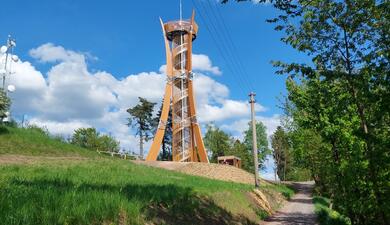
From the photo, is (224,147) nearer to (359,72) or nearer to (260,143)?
(260,143)

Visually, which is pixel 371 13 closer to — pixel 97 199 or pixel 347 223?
pixel 97 199

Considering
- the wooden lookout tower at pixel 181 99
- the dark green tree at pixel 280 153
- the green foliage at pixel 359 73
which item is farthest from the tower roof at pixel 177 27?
the green foliage at pixel 359 73

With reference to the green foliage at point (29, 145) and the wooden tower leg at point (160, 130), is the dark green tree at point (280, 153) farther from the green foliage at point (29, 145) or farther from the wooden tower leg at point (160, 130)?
the green foliage at point (29, 145)

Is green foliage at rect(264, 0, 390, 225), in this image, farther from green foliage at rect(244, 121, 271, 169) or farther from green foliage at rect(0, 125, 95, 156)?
green foliage at rect(244, 121, 271, 169)

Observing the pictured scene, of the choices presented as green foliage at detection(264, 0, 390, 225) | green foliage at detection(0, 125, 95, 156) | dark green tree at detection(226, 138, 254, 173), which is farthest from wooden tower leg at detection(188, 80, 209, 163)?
green foliage at detection(264, 0, 390, 225)

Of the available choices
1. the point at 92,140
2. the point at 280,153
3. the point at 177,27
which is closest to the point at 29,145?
the point at 177,27

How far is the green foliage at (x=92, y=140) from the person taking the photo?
78.0 m

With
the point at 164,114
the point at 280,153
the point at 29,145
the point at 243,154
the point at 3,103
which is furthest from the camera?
the point at 280,153

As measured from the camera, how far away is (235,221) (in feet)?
52.0

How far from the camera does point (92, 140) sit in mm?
78250

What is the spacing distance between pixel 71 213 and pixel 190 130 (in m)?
47.6

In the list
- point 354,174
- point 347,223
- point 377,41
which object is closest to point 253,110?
point 347,223

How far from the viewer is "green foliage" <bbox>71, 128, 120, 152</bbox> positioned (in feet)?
256

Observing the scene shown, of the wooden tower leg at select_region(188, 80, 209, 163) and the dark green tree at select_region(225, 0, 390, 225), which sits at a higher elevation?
the wooden tower leg at select_region(188, 80, 209, 163)
